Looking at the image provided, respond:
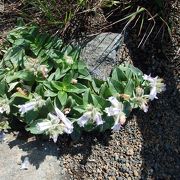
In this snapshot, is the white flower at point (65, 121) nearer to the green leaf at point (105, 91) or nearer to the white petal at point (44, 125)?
the white petal at point (44, 125)

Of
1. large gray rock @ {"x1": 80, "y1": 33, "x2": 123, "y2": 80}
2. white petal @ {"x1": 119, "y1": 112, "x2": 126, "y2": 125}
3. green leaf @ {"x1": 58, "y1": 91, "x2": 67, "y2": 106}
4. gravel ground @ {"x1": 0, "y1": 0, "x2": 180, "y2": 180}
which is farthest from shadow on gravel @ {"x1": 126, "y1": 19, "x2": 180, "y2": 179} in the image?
green leaf @ {"x1": 58, "y1": 91, "x2": 67, "y2": 106}

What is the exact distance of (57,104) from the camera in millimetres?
2475

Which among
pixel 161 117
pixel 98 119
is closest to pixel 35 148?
pixel 98 119

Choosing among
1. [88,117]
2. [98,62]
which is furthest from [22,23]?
[88,117]

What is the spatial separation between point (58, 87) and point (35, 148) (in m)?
0.38

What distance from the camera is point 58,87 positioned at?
250cm

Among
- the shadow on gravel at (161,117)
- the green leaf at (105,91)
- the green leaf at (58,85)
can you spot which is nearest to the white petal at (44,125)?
the green leaf at (58,85)

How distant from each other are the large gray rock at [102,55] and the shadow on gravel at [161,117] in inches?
5.0

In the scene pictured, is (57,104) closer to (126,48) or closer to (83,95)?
(83,95)

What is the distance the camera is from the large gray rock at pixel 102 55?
260 cm

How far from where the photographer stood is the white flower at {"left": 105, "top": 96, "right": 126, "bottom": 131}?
2.28 m

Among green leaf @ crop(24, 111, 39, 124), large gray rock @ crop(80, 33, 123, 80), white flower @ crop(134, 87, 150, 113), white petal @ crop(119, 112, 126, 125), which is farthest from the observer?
large gray rock @ crop(80, 33, 123, 80)

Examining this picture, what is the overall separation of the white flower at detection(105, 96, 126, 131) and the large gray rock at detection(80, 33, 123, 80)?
289 mm

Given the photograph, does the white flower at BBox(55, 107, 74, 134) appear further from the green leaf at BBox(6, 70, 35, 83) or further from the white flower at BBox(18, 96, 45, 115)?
the green leaf at BBox(6, 70, 35, 83)
